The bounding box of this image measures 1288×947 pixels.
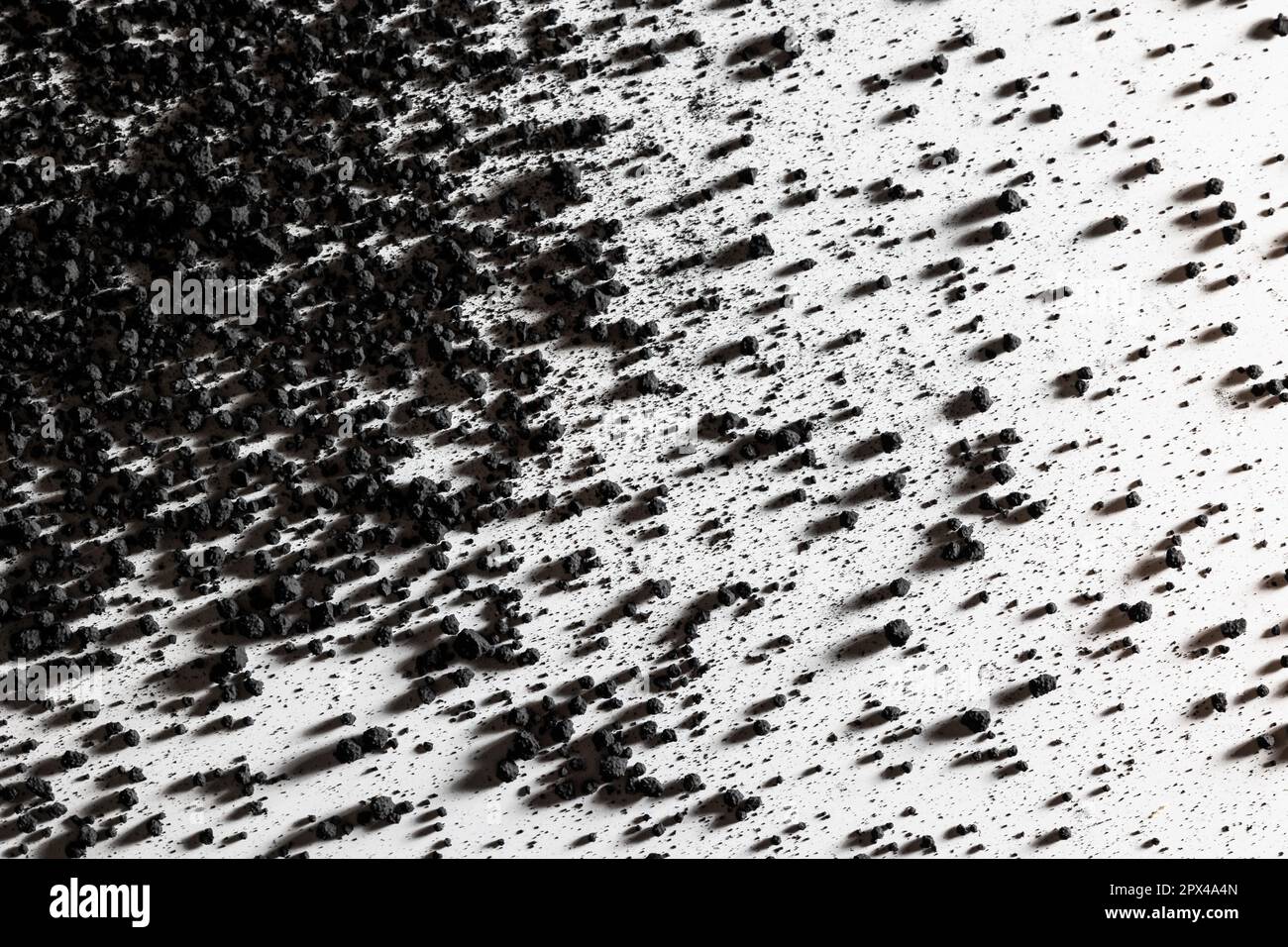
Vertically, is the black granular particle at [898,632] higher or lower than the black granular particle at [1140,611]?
higher

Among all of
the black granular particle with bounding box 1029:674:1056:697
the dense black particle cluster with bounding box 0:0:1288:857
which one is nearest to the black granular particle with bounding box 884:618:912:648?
the dense black particle cluster with bounding box 0:0:1288:857

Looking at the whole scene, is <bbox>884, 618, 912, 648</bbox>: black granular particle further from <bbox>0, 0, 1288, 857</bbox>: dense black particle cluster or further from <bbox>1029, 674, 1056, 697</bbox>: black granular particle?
<bbox>1029, 674, 1056, 697</bbox>: black granular particle

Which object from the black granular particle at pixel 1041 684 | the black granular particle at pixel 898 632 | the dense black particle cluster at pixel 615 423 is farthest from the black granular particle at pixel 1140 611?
the black granular particle at pixel 898 632

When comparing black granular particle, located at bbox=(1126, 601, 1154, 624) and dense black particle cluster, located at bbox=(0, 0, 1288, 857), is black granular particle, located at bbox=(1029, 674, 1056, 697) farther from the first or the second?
black granular particle, located at bbox=(1126, 601, 1154, 624)

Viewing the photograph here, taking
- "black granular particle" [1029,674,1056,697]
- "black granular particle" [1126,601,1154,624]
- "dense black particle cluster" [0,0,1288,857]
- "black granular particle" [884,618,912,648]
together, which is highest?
"dense black particle cluster" [0,0,1288,857]

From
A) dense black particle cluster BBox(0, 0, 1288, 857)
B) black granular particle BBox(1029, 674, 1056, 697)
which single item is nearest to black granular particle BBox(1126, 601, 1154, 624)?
dense black particle cluster BBox(0, 0, 1288, 857)

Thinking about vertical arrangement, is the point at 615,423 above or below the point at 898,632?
above

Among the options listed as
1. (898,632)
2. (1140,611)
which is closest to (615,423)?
(898,632)

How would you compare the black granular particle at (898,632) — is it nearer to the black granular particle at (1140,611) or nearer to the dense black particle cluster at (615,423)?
the dense black particle cluster at (615,423)

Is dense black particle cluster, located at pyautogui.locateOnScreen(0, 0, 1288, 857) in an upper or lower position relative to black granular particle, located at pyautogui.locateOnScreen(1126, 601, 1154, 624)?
upper

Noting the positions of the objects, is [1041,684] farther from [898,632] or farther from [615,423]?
[615,423]
